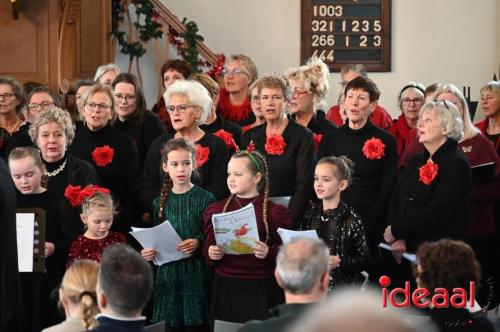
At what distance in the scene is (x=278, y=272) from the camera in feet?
9.00

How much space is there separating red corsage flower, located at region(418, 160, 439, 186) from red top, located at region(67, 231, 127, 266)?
151cm

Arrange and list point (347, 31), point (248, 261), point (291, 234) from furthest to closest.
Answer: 1. point (347, 31)
2. point (248, 261)
3. point (291, 234)

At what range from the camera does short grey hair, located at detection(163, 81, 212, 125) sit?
4.97 metres

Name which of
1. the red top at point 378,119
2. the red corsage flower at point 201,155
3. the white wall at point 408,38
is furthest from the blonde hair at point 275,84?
the white wall at point 408,38

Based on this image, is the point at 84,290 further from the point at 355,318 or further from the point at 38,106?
the point at 38,106

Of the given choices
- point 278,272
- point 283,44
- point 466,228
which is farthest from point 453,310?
point 283,44

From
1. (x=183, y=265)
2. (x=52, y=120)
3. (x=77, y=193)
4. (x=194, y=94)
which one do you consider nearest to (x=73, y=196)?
(x=77, y=193)

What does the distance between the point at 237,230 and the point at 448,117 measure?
124 centimetres

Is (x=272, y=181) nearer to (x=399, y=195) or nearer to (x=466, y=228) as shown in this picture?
(x=399, y=195)

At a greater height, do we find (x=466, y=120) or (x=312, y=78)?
(x=312, y=78)

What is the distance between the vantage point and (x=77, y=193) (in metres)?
4.62

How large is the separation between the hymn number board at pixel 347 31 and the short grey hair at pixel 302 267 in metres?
7.15

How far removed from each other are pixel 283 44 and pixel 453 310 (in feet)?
22.9

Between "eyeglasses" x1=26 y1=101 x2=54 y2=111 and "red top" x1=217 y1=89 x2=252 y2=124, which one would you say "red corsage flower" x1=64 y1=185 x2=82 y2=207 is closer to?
"eyeglasses" x1=26 y1=101 x2=54 y2=111
